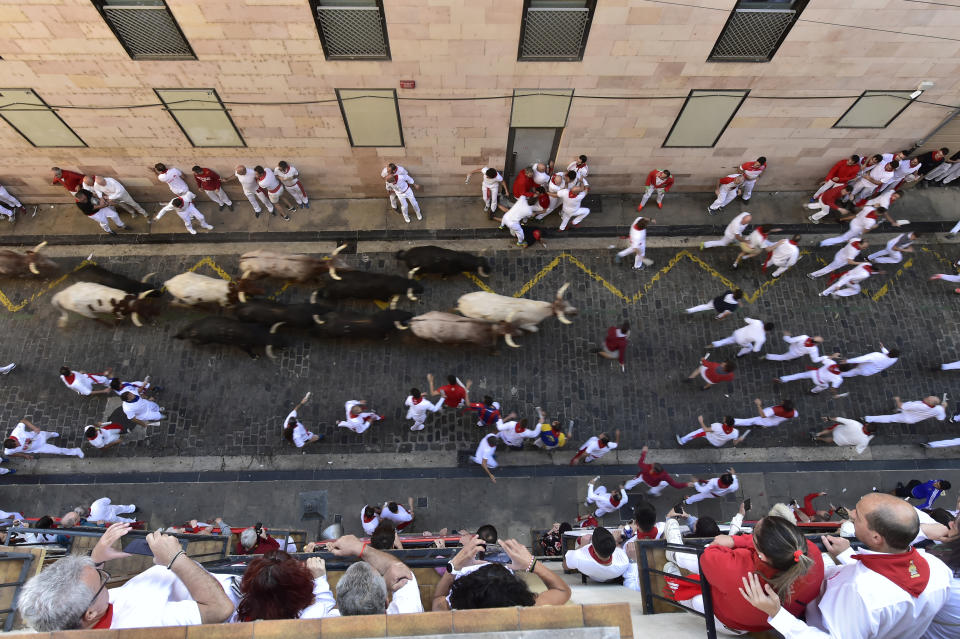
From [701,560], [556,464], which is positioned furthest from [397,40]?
[701,560]

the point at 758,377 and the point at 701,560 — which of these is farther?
the point at 758,377

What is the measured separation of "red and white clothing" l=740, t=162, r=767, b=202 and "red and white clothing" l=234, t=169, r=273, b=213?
10958mm

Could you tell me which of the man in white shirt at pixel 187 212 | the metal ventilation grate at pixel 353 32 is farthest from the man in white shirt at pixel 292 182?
the metal ventilation grate at pixel 353 32

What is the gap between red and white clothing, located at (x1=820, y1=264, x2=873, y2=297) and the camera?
10.9m

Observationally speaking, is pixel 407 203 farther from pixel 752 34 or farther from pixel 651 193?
pixel 752 34

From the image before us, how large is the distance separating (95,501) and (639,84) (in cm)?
1288

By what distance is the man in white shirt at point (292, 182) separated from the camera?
38.3 ft

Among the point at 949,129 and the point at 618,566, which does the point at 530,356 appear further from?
the point at 949,129

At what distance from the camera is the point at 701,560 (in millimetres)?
4484

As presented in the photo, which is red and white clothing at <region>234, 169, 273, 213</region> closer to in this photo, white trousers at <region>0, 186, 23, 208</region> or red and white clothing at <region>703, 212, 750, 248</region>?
white trousers at <region>0, 186, 23, 208</region>

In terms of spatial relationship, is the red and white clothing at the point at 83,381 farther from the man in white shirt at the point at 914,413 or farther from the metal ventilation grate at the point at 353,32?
the man in white shirt at the point at 914,413

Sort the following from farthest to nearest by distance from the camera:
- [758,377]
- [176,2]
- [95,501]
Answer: [758,377], [95,501], [176,2]

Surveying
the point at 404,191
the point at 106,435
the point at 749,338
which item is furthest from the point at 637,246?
the point at 106,435

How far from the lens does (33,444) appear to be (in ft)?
32.9
